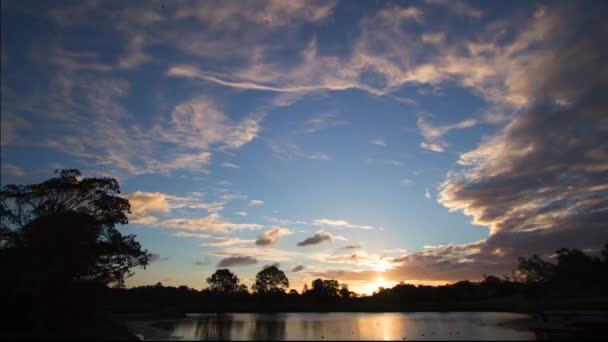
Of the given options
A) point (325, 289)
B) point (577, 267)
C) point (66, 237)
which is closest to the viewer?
point (66, 237)

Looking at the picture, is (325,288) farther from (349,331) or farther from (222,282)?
(349,331)

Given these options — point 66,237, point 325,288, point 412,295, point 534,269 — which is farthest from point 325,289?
point 66,237

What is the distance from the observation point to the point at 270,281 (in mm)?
154875

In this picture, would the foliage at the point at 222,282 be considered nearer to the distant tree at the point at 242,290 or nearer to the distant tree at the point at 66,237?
the distant tree at the point at 242,290

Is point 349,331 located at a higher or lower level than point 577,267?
lower

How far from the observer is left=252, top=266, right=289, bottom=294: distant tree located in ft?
504

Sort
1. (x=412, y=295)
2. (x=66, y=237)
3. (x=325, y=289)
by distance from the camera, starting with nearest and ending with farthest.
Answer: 1. (x=66, y=237)
2. (x=412, y=295)
3. (x=325, y=289)

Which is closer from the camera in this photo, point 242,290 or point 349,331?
point 349,331

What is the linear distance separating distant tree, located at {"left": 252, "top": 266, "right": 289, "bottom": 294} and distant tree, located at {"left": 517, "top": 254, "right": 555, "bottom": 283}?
4102 inches

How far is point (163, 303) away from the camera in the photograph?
136500 millimetres

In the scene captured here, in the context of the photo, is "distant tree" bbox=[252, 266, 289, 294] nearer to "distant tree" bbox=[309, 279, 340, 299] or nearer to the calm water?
"distant tree" bbox=[309, 279, 340, 299]

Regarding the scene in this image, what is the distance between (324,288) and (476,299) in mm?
66533

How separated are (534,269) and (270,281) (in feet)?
377

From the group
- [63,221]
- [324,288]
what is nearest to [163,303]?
[324,288]
